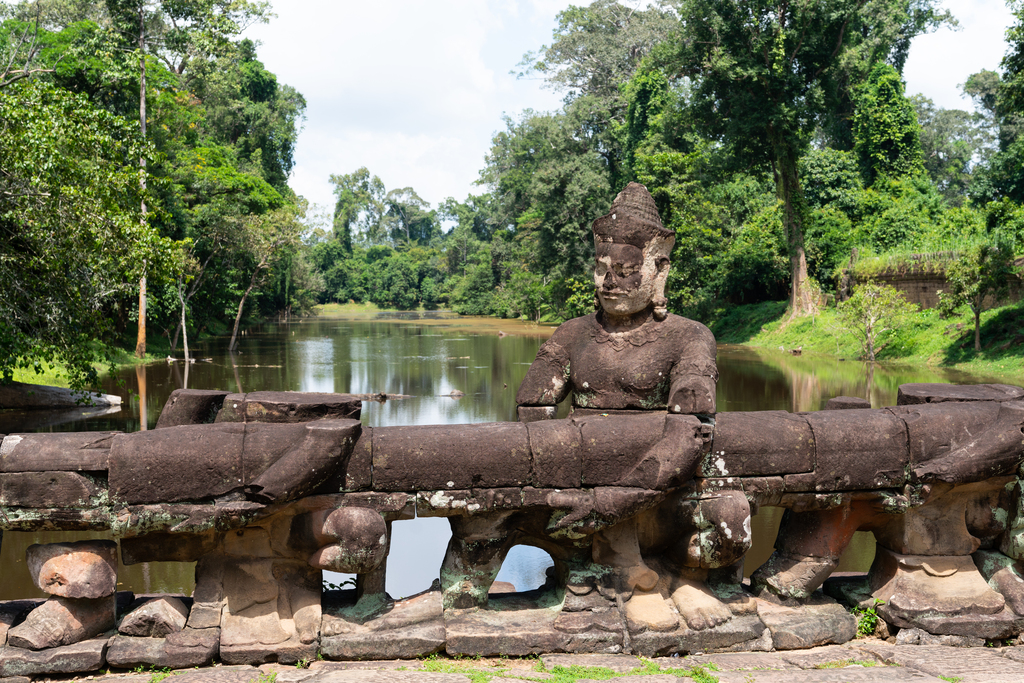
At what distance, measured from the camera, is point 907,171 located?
32.1m

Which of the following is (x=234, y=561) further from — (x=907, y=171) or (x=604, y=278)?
(x=907, y=171)

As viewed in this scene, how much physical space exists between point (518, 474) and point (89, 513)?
1.99 metres

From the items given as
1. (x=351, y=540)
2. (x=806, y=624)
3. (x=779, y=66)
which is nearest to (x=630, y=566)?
(x=806, y=624)

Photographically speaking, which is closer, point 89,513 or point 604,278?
point 89,513

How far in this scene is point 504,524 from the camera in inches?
153

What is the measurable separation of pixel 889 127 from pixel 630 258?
32744mm

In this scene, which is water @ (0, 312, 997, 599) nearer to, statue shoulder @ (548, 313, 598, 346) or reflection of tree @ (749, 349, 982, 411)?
reflection of tree @ (749, 349, 982, 411)

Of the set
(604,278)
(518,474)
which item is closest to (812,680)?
(518,474)

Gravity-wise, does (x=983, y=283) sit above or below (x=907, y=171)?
below

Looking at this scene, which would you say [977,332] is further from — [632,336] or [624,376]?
[624,376]

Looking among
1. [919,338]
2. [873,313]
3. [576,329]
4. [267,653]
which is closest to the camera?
[267,653]

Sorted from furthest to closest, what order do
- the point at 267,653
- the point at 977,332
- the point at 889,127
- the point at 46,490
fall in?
the point at 889,127, the point at 977,332, the point at 267,653, the point at 46,490

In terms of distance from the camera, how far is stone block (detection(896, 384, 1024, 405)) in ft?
14.3

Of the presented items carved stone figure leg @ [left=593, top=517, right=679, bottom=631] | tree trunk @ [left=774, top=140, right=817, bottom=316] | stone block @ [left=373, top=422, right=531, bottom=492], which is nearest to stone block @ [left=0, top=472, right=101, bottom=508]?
stone block @ [left=373, top=422, right=531, bottom=492]
